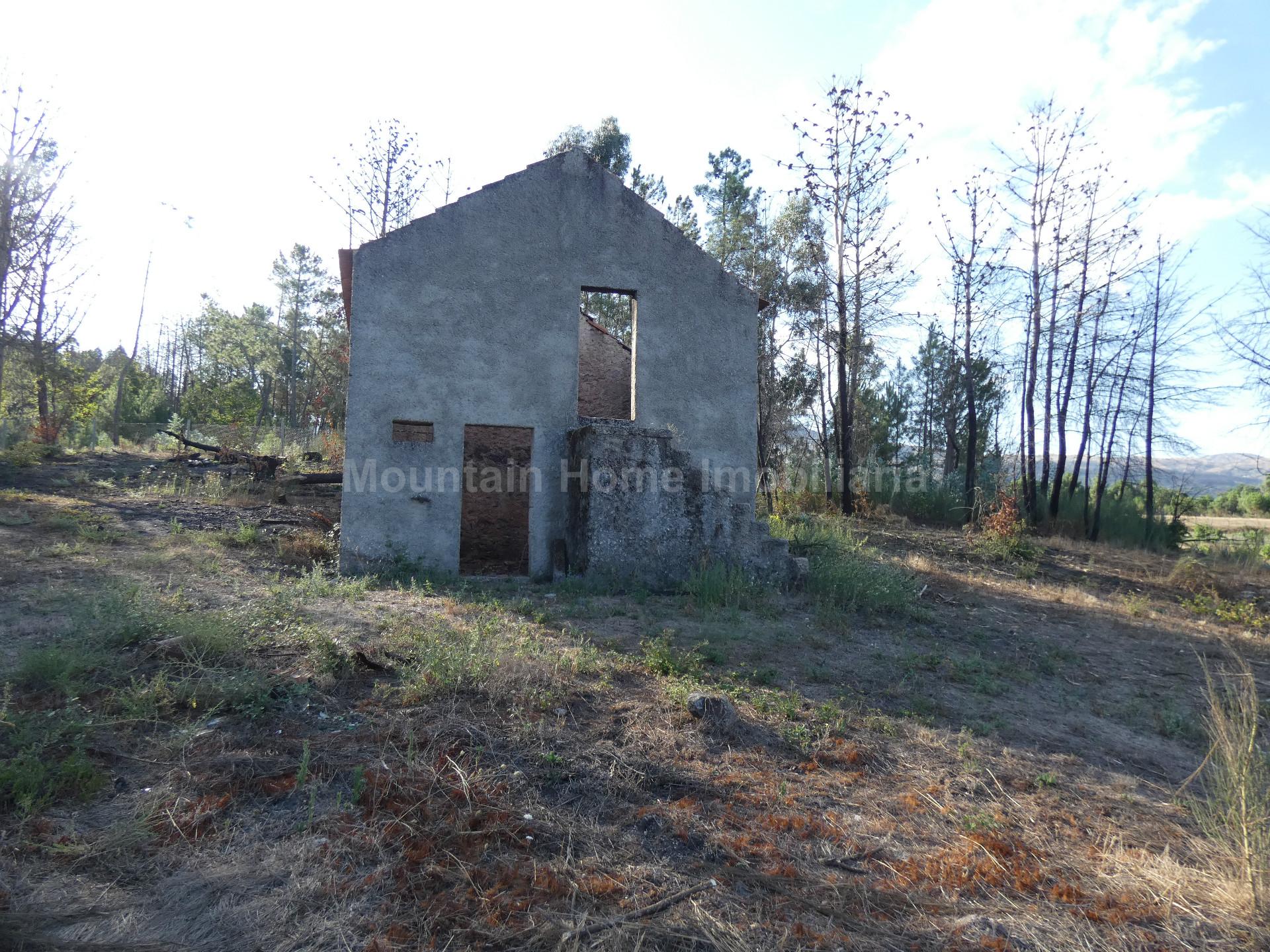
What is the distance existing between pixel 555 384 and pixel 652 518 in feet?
8.17

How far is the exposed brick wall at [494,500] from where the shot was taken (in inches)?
543

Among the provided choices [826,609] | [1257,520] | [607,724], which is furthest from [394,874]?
[1257,520]

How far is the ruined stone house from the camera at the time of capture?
10.0m

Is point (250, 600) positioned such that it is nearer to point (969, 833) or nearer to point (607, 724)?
point (607, 724)

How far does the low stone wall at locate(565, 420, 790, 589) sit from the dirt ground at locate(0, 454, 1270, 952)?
1.61 m

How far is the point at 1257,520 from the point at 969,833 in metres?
45.9

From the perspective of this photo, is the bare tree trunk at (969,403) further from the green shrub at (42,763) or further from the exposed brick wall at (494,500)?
the green shrub at (42,763)

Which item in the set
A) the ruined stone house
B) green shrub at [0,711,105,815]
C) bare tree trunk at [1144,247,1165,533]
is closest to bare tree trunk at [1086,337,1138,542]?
bare tree trunk at [1144,247,1165,533]

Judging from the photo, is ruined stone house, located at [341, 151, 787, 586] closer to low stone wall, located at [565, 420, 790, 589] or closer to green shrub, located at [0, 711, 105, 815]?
low stone wall, located at [565, 420, 790, 589]

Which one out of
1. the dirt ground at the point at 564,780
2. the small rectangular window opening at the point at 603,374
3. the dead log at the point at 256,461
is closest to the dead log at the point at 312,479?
the dead log at the point at 256,461

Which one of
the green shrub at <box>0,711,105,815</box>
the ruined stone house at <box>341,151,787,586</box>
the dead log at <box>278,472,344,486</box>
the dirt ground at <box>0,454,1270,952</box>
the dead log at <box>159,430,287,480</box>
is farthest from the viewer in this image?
the dead log at <box>159,430,287,480</box>

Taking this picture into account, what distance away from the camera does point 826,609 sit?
29.4 feet

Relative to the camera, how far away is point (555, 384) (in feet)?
35.3

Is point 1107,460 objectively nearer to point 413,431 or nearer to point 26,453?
point 413,431
